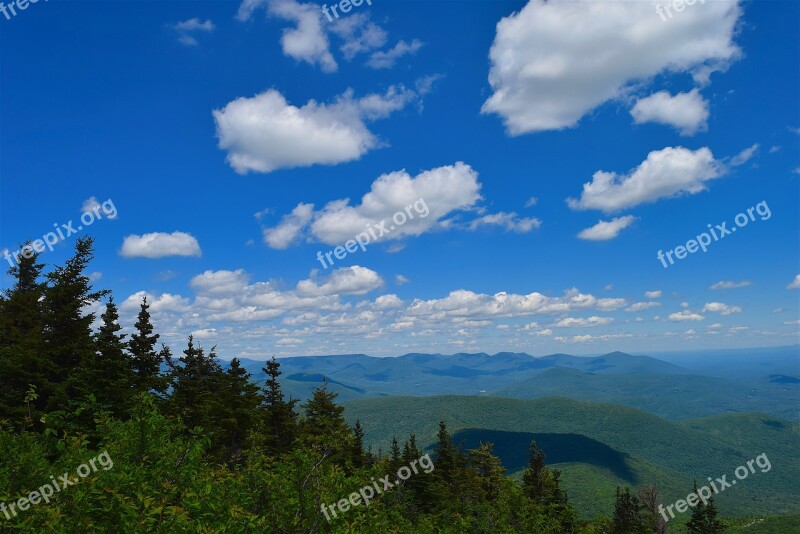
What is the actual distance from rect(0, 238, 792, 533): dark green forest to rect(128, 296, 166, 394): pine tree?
4.0 inches

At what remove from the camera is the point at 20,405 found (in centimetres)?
2861

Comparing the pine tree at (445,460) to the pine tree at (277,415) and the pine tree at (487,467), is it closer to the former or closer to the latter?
the pine tree at (487,467)

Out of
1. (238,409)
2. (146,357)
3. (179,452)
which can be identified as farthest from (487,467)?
(179,452)

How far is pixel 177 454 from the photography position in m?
9.71

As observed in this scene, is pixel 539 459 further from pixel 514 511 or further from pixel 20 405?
pixel 20 405

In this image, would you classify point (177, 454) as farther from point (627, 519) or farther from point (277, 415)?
point (627, 519)

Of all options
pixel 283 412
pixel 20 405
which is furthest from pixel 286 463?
pixel 283 412

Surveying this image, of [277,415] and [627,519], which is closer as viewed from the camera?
[277,415]

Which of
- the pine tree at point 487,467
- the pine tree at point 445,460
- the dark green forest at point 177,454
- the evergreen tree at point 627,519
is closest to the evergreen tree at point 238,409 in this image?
the dark green forest at point 177,454

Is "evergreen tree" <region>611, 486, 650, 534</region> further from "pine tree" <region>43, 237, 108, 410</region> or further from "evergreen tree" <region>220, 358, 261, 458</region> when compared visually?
"pine tree" <region>43, 237, 108, 410</region>

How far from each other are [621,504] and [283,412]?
40.6 m

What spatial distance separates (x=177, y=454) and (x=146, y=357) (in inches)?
1125

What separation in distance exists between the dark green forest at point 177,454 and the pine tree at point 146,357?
0.10 m

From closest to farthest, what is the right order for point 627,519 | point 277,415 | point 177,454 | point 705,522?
point 177,454
point 277,415
point 627,519
point 705,522
